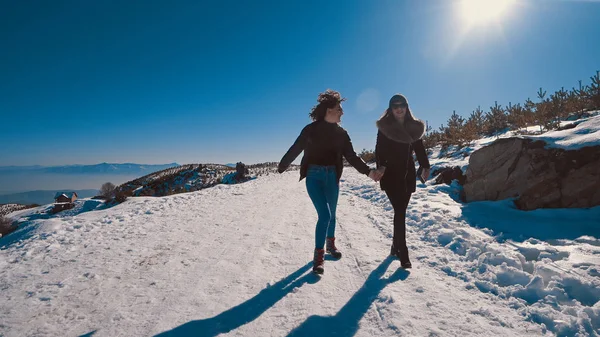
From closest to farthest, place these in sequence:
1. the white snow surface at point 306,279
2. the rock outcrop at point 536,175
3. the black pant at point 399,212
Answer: the white snow surface at point 306,279, the black pant at point 399,212, the rock outcrop at point 536,175

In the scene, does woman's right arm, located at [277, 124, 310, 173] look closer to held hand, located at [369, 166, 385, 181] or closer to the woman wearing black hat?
held hand, located at [369, 166, 385, 181]

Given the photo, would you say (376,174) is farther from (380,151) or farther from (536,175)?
(536,175)

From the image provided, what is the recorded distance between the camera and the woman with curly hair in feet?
11.9

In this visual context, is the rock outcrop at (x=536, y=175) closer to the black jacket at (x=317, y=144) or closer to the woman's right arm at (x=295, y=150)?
the black jacket at (x=317, y=144)

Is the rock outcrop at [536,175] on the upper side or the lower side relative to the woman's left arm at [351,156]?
lower

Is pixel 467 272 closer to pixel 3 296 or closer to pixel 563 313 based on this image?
pixel 563 313

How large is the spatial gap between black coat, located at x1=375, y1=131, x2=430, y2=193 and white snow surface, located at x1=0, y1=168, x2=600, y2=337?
1152 mm

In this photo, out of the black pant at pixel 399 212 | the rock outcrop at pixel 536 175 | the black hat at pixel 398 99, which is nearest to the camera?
the black pant at pixel 399 212

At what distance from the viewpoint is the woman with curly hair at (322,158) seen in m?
3.62

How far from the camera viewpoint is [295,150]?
3.71 meters

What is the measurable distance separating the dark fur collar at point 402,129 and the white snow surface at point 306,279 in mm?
1835

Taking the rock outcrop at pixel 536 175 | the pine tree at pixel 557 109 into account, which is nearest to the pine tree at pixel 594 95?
the pine tree at pixel 557 109

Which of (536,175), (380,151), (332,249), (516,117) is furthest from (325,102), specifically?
(516,117)

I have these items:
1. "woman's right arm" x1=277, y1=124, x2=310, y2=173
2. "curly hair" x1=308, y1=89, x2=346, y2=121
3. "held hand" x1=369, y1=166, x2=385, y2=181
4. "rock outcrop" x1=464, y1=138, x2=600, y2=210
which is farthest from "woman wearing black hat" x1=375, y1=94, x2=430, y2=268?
"rock outcrop" x1=464, y1=138, x2=600, y2=210
